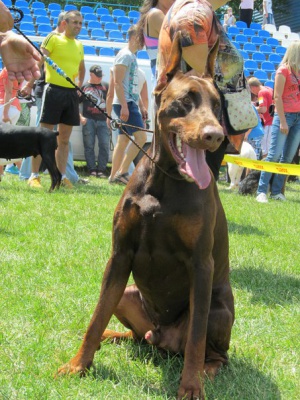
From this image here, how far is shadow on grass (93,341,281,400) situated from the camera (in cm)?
266

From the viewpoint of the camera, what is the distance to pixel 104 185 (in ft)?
31.1

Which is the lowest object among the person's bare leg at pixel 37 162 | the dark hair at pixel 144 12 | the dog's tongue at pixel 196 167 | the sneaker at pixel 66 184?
the sneaker at pixel 66 184

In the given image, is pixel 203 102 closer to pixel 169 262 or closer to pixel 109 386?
pixel 169 262

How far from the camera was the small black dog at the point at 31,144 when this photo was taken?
27.4ft

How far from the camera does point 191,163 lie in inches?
101

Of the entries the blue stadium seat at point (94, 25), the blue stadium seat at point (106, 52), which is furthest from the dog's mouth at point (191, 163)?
the blue stadium seat at point (94, 25)

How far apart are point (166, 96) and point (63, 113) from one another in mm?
6256

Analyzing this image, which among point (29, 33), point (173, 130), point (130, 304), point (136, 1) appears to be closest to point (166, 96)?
point (173, 130)

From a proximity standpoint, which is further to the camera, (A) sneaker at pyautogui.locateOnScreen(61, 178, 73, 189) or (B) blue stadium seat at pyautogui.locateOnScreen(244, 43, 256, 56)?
(B) blue stadium seat at pyautogui.locateOnScreen(244, 43, 256, 56)

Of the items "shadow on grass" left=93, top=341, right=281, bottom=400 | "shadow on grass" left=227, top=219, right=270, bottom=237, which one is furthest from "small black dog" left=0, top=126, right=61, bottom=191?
"shadow on grass" left=93, top=341, right=281, bottom=400

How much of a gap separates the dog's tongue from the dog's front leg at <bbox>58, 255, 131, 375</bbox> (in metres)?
0.54

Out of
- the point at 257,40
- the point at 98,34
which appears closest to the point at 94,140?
the point at 98,34

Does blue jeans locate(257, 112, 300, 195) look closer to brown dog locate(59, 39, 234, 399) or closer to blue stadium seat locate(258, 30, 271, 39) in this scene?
brown dog locate(59, 39, 234, 399)

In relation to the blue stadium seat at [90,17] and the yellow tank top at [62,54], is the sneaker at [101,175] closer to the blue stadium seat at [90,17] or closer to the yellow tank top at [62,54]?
the yellow tank top at [62,54]
